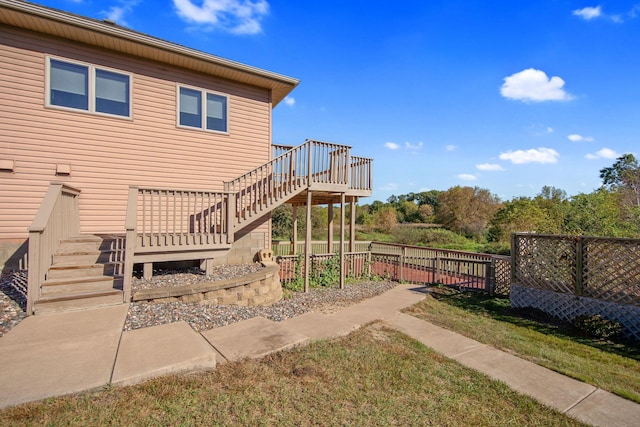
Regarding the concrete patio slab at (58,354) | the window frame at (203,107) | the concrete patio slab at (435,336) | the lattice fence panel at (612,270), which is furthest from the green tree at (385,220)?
the concrete patio slab at (58,354)

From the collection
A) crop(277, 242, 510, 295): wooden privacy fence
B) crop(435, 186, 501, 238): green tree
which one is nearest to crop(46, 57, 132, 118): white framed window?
crop(277, 242, 510, 295): wooden privacy fence

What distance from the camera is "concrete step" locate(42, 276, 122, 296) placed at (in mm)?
4152

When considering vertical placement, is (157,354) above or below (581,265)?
below

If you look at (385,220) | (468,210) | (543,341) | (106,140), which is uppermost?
(106,140)

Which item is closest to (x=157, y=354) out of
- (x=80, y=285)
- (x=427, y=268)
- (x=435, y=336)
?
(x=80, y=285)

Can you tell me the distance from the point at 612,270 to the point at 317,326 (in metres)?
5.69

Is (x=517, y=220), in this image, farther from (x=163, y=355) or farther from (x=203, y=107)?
(x=163, y=355)

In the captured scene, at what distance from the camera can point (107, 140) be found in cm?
658

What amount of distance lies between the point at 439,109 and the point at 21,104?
16.6 m

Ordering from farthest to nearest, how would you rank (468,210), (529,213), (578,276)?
1. (468,210)
2. (529,213)
3. (578,276)

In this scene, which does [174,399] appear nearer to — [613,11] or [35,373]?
[35,373]

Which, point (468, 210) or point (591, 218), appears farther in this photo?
point (468, 210)

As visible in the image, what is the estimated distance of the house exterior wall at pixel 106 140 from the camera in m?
5.84

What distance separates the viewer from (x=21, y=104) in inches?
232
